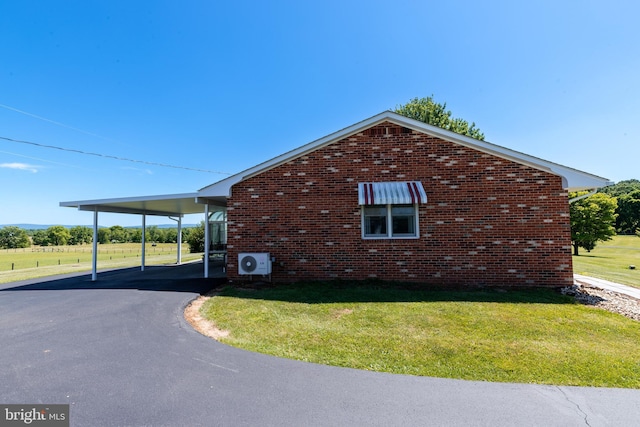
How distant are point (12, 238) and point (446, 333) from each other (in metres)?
111

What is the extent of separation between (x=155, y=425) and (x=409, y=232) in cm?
754

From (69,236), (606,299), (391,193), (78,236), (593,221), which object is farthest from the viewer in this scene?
(78,236)

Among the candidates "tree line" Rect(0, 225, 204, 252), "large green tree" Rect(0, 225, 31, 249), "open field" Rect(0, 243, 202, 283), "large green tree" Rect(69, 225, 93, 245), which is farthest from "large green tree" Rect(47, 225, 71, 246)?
"open field" Rect(0, 243, 202, 283)

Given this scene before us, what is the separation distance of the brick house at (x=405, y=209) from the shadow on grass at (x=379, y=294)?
1.95 feet

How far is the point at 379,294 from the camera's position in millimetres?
7383

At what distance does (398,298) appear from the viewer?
7.05 meters

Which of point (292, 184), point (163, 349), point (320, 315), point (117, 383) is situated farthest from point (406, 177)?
point (117, 383)

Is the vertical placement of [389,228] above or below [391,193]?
below

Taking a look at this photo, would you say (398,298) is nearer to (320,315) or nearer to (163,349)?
(320,315)

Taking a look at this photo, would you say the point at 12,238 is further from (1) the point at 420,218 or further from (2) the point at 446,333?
(2) the point at 446,333

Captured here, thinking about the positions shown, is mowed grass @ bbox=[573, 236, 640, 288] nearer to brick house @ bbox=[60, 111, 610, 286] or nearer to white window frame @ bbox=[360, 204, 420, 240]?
brick house @ bbox=[60, 111, 610, 286]

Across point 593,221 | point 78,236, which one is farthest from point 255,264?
point 78,236

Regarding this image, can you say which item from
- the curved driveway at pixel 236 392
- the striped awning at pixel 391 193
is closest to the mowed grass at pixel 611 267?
the striped awning at pixel 391 193

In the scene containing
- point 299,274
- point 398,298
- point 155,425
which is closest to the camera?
point 155,425
